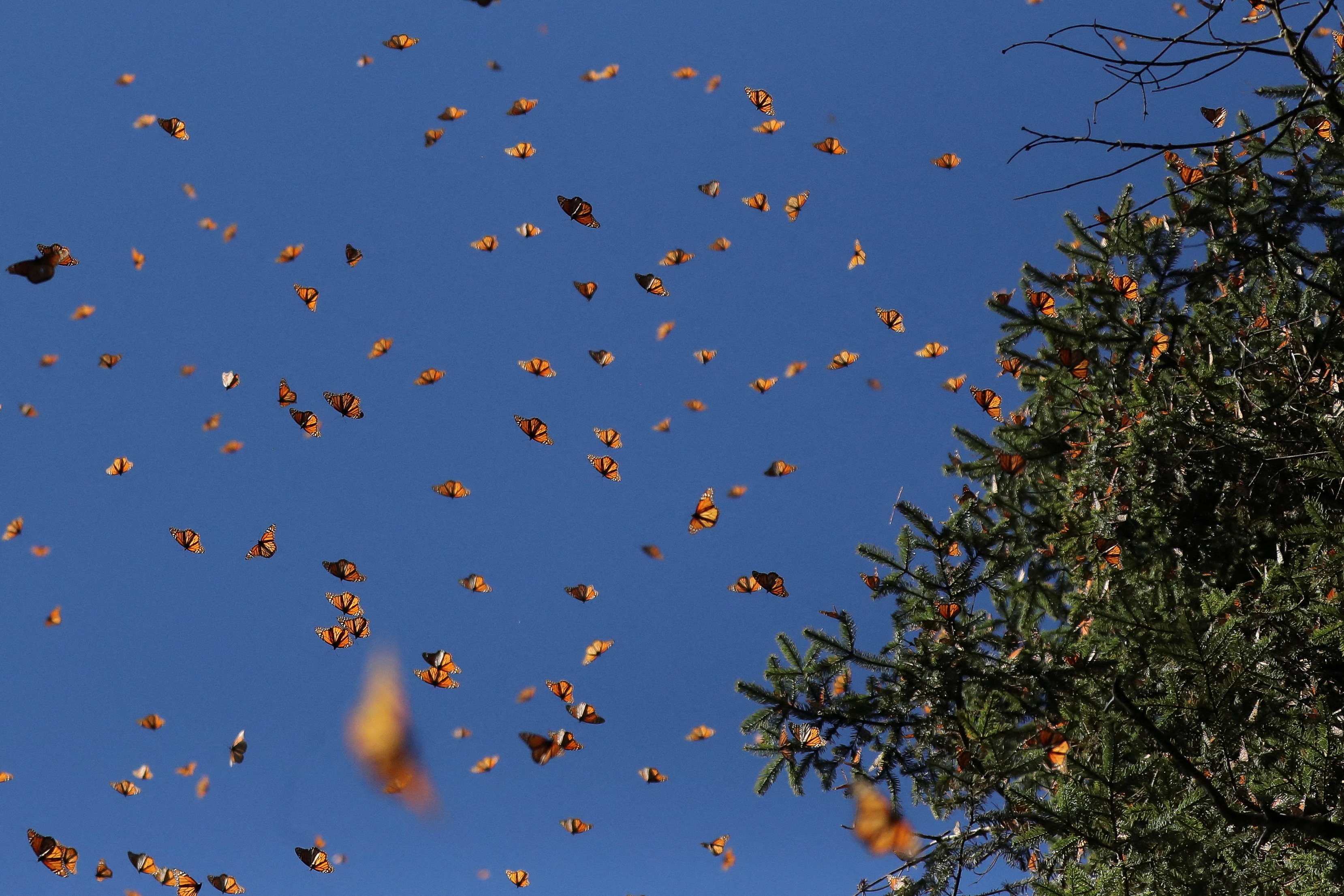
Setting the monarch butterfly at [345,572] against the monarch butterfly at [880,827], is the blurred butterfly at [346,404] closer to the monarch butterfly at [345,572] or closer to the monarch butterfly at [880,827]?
the monarch butterfly at [345,572]

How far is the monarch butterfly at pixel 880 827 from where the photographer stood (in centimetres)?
502

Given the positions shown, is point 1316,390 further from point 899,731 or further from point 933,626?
point 899,731

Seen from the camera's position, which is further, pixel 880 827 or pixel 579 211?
pixel 579 211

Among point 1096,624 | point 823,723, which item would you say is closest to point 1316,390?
point 1096,624

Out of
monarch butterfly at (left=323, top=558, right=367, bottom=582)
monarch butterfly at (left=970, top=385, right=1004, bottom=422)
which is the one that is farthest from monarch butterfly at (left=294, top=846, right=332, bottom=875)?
monarch butterfly at (left=970, top=385, right=1004, bottom=422)

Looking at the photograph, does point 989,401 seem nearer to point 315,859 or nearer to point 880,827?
point 880,827

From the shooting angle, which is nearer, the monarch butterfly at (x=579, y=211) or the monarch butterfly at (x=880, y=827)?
the monarch butterfly at (x=880, y=827)

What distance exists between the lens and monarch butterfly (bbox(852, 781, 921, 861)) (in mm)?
5016

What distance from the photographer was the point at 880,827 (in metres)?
5.22

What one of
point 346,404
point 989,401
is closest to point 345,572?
point 346,404

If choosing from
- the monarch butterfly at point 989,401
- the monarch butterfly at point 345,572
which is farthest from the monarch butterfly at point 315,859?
the monarch butterfly at point 989,401

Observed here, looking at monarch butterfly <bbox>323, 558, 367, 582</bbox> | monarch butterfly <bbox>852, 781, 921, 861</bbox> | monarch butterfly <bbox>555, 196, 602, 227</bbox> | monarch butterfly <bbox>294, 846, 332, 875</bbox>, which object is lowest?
monarch butterfly <bbox>852, 781, 921, 861</bbox>

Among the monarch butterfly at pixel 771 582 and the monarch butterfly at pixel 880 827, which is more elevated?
the monarch butterfly at pixel 771 582

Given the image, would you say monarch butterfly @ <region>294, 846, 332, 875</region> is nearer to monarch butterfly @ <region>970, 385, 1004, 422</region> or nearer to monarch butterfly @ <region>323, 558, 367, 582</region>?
monarch butterfly @ <region>323, 558, 367, 582</region>
